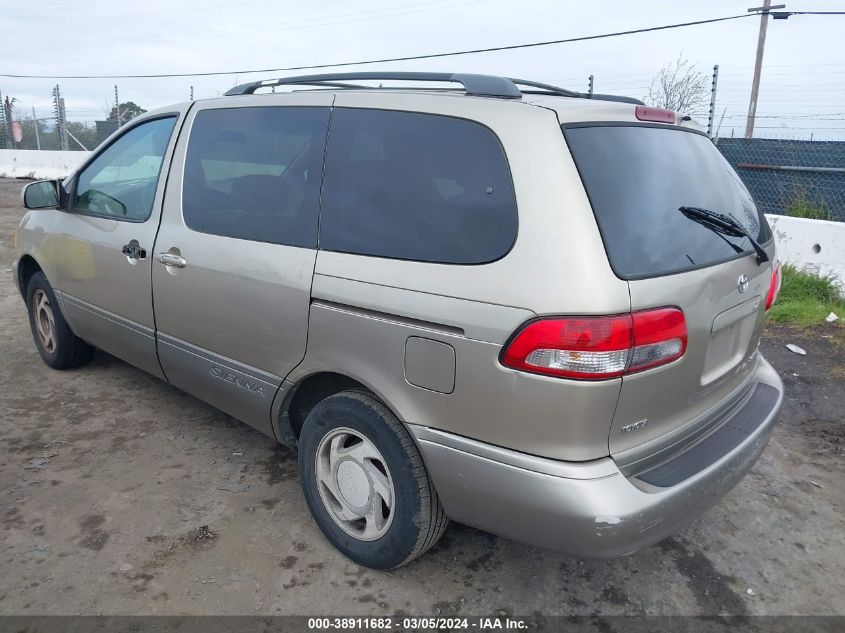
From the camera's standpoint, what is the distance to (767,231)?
2.87 m

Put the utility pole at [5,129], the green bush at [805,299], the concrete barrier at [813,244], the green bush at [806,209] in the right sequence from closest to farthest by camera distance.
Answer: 1. the green bush at [805,299]
2. the concrete barrier at [813,244]
3. the green bush at [806,209]
4. the utility pole at [5,129]

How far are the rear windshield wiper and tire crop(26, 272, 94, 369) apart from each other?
395 centimetres

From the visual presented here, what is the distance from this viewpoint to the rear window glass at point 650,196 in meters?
2.01

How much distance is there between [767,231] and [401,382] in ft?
6.08

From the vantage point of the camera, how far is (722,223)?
2.38m

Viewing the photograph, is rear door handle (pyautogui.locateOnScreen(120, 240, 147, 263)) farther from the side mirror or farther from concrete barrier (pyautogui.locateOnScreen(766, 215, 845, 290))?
concrete barrier (pyautogui.locateOnScreen(766, 215, 845, 290))

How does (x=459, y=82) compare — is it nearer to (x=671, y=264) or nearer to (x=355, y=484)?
(x=671, y=264)

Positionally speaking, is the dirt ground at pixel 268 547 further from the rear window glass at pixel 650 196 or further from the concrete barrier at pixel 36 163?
the concrete barrier at pixel 36 163

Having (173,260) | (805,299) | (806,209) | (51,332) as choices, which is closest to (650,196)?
(173,260)

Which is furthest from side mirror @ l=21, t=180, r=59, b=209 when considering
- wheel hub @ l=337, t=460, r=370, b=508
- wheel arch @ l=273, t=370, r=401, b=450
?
wheel hub @ l=337, t=460, r=370, b=508

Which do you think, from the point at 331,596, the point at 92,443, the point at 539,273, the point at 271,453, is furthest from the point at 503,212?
the point at 92,443

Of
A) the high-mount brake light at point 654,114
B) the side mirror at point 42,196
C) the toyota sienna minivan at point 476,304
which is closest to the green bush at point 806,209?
the toyota sienna minivan at point 476,304

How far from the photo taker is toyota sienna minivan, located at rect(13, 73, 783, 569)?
76.7 inches

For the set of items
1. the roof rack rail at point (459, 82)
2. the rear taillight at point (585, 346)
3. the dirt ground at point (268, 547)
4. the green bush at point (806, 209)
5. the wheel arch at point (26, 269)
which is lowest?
the dirt ground at point (268, 547)
